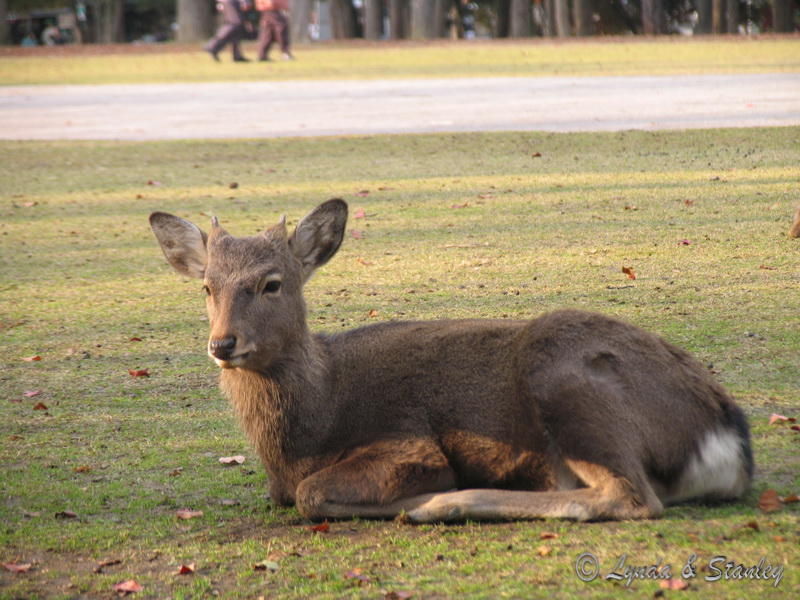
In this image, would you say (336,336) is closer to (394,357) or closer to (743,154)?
(394,357)

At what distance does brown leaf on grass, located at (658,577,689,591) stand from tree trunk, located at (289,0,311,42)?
53.5 meters

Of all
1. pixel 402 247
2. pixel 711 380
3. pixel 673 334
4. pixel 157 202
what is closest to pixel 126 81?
pixel 157 202

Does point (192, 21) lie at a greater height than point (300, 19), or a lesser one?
greater

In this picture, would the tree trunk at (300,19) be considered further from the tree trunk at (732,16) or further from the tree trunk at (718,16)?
the tree trunk at (732,16)

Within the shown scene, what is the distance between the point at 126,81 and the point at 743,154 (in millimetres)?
24185

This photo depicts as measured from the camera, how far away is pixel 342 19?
63156 mm

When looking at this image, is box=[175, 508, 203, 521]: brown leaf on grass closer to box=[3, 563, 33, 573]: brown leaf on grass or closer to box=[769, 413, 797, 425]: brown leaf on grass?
box=[3, 563, 33, 573]: brown leaf on grass

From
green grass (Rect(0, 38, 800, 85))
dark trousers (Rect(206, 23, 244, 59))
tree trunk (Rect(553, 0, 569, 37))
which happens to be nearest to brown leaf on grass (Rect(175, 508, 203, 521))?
green grass (Rect(0, 38, 800, 85))

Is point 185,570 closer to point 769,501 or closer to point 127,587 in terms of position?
point 127,587

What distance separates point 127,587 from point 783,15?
54.7 meters

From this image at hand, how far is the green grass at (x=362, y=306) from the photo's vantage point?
5117mm

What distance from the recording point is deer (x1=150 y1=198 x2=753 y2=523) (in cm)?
550

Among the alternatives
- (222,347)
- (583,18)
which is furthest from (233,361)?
(583,18)

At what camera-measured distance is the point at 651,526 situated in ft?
17.4
